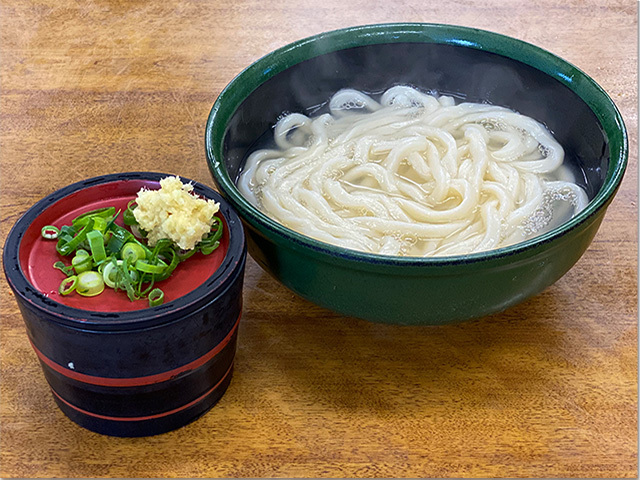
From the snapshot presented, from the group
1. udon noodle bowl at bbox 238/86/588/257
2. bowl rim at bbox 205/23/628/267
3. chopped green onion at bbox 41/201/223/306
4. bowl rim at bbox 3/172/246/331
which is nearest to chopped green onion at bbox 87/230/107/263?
chopped green onion at bbox 41/201/223/306

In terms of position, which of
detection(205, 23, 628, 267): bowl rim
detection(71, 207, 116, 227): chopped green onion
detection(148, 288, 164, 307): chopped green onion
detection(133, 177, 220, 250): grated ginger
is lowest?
detection(148, 288, 164, 307): chopped green onion

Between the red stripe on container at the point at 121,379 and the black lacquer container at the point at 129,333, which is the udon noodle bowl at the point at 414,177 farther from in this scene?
the red stripe on container at the point at 121,379

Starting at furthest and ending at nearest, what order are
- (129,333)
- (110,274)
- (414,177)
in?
1. (414,177)
2. (110,274)
3. (129,333)

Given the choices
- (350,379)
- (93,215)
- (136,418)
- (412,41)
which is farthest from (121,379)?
(412,41)

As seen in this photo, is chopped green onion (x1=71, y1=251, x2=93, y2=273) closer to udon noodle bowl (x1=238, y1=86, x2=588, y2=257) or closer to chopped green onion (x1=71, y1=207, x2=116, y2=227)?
chopped green onion (x1=71, y1=207, x2=116, y2=227)

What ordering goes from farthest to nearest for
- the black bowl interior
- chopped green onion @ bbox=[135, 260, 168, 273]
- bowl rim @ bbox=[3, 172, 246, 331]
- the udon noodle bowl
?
A: the black bowl interior
the udon noodle bowl
chopped green onion @ bbox=[135, 260, 168, 273]
bowl rim @ bbox=[3, 172, 246, 331]

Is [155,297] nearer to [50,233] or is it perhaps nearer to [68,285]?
[68,285]

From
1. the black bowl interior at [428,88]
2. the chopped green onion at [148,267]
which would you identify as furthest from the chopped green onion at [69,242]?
the black bowl interior at [428,88]
